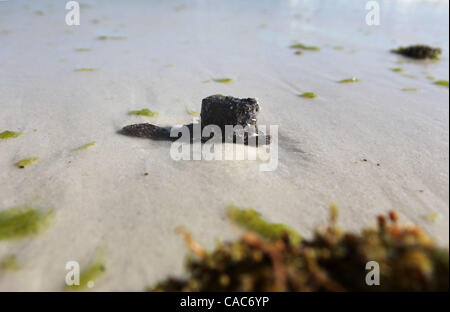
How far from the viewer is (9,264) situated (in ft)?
6.30

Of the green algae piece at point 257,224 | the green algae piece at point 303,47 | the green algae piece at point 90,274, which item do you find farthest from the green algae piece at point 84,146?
the green algae piece at point 303,47

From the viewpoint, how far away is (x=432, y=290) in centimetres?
Result: 125

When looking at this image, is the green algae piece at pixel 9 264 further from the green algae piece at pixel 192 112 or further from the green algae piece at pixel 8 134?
the green algae piece at pixel 192 112

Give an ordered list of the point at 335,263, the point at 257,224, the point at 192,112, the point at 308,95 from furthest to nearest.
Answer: the point at 308,95 < the point at 192,112 < the point at 257,224 < the point at 335,263

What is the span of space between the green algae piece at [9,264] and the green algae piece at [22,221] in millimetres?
196

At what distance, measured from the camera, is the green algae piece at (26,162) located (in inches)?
113

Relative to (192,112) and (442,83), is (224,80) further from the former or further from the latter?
(442,83)

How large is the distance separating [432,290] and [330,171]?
1.62 metres

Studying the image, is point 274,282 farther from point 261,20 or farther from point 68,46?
point 261,20

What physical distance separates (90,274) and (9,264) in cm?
47

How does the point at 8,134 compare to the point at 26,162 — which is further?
the point at 8,134

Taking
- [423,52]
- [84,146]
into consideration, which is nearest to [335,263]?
[84,146]

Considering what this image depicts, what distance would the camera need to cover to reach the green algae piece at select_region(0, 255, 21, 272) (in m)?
1.89
